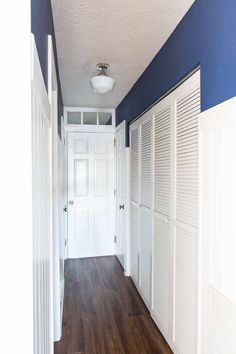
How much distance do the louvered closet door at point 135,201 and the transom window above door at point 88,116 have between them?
3.94 ft

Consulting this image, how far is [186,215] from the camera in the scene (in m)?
1.76

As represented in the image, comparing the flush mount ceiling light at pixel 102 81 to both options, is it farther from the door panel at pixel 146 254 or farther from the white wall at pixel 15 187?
the white wall at pixel 15 187

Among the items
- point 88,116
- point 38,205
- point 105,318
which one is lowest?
point 105,318

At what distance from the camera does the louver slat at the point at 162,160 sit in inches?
81.7

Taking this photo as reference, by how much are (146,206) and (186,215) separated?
965 mm

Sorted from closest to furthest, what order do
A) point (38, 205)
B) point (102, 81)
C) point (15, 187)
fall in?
point (15, 187)
point (38, 205)
point (102, 81)

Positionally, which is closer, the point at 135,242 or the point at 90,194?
the point at 135,242

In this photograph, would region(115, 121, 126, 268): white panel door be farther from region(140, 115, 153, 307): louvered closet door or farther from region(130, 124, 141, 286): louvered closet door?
region(140, 115, 153, 307): louvered closet door

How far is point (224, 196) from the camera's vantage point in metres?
1.28

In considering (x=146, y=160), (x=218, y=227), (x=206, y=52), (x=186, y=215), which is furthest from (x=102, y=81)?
(x=218, y=227)

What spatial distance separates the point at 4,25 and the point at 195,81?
1225mm

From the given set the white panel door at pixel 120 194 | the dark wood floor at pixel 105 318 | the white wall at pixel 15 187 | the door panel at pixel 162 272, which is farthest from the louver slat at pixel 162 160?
the white wall at pixel 15 187

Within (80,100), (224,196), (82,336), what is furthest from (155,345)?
(80,100)

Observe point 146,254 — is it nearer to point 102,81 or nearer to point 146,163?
point 146,163
